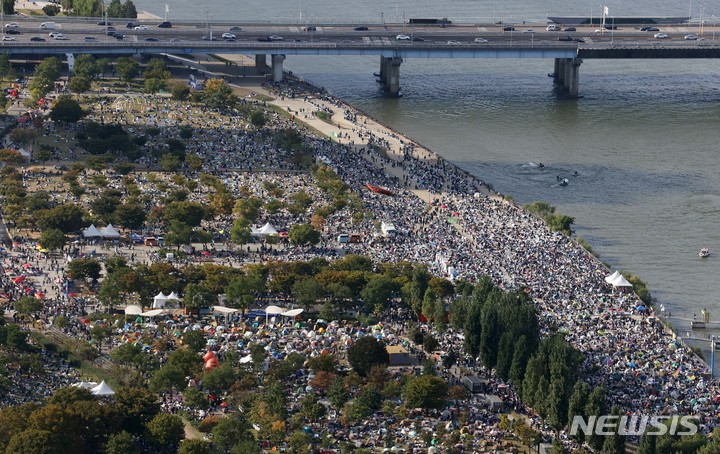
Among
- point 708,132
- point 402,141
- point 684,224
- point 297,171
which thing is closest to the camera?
point 684,224

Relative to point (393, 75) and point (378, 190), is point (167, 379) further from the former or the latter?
point (393, 75)

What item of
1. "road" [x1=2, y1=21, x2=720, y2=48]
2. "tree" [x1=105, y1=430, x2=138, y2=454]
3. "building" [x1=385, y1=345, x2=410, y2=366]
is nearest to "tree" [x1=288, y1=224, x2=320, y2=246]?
"building" [x1=385, y1=345, x2=410, y2=366]

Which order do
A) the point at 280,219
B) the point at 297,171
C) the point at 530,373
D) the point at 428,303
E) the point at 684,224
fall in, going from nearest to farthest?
the point at 530,373 < the point at 428,303 < the point at 280,219 < the point at 684,224 < the point at 297,171

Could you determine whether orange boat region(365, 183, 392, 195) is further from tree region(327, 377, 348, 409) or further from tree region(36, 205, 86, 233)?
tree region(327, 377, 348, 409)

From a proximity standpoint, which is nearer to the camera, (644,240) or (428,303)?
(428,303)

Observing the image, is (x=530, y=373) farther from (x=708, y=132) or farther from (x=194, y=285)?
(x=708, y=132)

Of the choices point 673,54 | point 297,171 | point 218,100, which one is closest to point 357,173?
point 297,171
